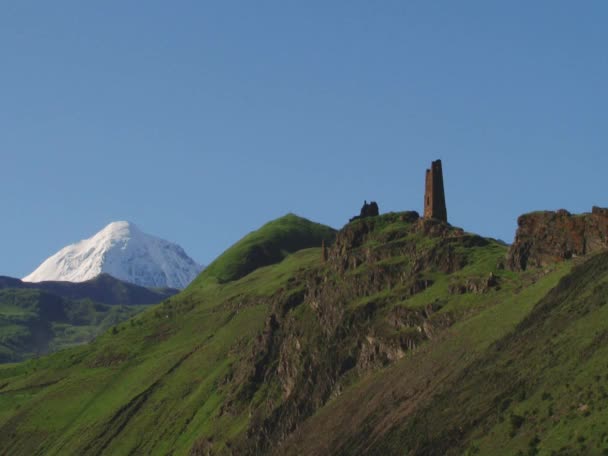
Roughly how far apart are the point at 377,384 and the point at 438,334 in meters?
12.7

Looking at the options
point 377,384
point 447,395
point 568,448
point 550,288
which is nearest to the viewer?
point 568,448

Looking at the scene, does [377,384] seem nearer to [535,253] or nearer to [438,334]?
[438,334]

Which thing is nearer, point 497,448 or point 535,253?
point 497,448

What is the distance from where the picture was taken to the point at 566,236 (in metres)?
193

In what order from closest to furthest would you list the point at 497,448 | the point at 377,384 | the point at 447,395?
the point at 497,448 < the point at 447,395 < the point at 377,384

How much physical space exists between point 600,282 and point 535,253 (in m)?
36.1

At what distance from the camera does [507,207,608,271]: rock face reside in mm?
185000

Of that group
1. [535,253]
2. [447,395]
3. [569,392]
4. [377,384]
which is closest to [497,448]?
[569,392]

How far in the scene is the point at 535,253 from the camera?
198375 mm

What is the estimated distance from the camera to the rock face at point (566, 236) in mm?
185000

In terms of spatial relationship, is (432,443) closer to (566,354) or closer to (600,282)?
(566,354)

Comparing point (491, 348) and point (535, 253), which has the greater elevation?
point (535, 253)

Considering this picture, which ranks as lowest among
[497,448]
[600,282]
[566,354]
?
[497,448]

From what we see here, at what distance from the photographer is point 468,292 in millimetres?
199625
